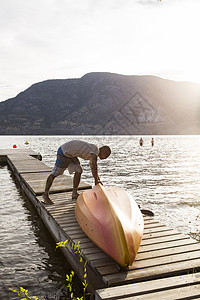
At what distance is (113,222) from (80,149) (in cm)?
271

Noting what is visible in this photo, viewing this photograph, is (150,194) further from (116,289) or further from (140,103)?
(116,289)

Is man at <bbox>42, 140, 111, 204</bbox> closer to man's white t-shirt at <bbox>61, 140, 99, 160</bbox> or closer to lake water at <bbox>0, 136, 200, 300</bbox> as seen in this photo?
man's white t-shirt at <bbox>61, 140, 99, 160</bbox>

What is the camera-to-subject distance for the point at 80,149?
22.9 ft

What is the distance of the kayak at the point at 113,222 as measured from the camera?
4.28 meters

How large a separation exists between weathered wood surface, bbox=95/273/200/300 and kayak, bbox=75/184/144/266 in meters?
0.49

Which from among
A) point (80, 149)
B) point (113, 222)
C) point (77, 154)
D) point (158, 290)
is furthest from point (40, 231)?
point (158, 290)

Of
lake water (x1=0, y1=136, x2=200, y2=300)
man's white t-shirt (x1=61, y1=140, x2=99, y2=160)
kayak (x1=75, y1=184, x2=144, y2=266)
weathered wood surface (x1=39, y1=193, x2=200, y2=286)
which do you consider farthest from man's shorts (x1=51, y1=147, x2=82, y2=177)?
lake water (x1=0, y1=136, x2=200, y2=300)

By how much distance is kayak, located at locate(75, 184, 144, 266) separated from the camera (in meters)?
4.28

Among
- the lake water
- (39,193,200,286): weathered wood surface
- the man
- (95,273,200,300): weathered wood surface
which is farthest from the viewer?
the man

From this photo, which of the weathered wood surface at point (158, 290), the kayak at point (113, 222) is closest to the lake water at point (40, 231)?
the kayak at point (113, 222)

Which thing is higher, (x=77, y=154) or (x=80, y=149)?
(x=80, y=149)

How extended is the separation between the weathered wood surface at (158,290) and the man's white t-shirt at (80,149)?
143 inches

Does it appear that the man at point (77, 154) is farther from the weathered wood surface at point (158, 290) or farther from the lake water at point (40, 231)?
the weathered wood surface at point (158, 290)

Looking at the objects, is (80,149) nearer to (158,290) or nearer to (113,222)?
(113,222)
